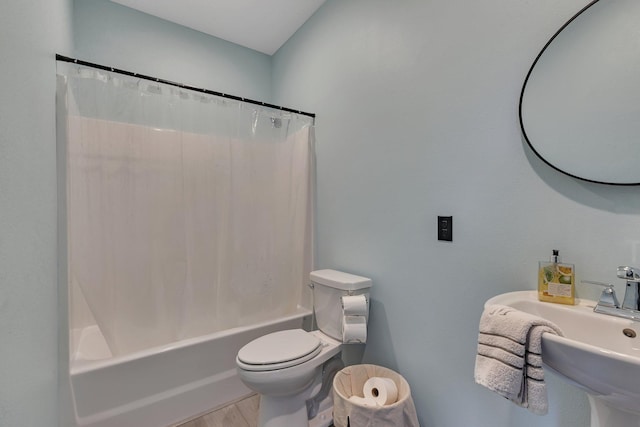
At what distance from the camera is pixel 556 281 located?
885 millimetres

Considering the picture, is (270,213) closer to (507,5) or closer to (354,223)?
(354,223)

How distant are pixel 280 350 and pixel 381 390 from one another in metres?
0.51

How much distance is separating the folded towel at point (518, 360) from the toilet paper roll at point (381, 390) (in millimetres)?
691

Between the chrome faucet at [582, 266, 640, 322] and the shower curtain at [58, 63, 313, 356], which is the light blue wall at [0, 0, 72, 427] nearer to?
the shower curtain at [58, 63, 313, 356]

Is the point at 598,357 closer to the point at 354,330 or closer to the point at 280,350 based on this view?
the point at 354,330

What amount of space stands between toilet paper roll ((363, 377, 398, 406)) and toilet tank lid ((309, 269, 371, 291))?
44cm

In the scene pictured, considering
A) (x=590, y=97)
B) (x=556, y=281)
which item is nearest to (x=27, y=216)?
(x=556, y=281)

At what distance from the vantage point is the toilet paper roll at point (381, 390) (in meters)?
1.27

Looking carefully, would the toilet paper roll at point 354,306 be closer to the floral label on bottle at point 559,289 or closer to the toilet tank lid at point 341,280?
the toilet tank lid at point 341,280

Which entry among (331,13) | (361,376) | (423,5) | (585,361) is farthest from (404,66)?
(361,376)

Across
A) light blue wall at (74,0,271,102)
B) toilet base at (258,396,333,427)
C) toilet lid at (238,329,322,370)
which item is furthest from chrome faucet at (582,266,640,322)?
light blue wall at (74,0,271,102)

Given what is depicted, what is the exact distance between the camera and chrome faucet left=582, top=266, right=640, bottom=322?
75 centimetres

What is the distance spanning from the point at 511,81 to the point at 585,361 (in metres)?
0.95

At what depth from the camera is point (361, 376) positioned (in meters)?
1.47
